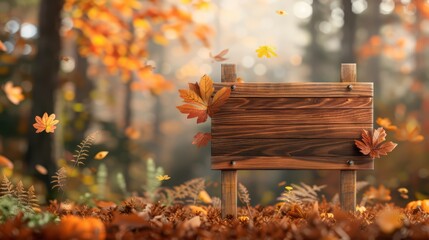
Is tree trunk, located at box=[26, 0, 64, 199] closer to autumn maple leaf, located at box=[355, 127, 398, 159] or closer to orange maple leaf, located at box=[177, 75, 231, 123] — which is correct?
orange maple leaf, located at box=[177, 75, 231, 123]

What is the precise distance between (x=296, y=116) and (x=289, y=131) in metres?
0.13

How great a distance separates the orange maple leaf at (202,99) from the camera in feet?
12.6

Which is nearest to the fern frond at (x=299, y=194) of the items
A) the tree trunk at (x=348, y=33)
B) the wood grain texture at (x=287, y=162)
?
the wood grain texture at (x=287, y=162)

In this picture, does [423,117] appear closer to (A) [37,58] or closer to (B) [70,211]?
(A) [37,58]

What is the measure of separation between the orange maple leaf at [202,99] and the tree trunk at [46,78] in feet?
15.2

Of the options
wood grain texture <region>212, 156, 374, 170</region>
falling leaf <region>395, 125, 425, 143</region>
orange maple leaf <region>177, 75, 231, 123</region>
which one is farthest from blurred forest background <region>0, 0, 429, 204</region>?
wood grain texture <region>212, 156, 374, 170</region>

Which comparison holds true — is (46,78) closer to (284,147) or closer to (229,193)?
(229,193)

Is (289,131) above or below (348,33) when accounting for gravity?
below

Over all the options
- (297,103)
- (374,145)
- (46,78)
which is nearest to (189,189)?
(297,103)

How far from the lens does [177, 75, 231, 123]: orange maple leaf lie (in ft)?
12.6

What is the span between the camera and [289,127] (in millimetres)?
4086

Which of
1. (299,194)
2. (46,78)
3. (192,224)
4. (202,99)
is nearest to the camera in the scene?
(192,224)

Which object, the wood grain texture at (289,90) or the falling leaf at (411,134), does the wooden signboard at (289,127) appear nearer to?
the wood grain texture at (289,90)

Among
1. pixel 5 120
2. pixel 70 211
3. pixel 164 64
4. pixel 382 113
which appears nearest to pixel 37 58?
pixel 5 120
